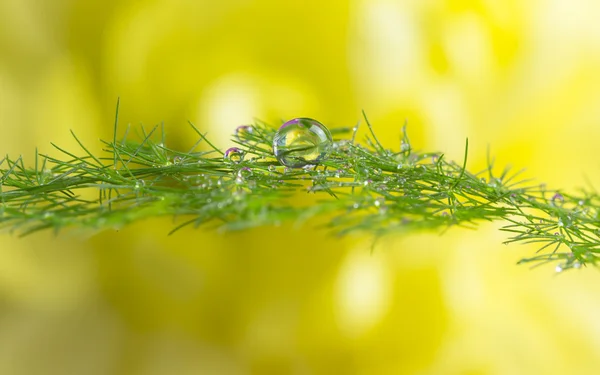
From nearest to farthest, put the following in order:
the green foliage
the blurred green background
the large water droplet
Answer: the green foliage → the large water droplet → the blurred green background

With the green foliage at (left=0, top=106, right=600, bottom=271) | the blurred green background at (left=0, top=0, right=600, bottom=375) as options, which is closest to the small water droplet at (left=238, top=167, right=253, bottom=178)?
the green foliage at (left=0, top=106, right=600, bottom=271)

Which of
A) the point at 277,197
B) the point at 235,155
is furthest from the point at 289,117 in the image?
the point at 277,197

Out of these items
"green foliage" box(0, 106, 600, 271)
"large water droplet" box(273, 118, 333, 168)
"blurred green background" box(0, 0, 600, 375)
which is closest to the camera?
"green foliage" box(0, 106, 600, 271)

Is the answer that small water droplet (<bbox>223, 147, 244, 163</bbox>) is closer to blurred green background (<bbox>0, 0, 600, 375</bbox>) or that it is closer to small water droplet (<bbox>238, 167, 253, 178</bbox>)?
small water droplet (<bbox>238, 167, 253, 178</bbox>)

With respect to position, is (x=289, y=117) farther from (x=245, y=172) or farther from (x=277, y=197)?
(x=277, y=197)

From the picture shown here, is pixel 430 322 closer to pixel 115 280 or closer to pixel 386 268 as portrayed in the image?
pixel 386 268

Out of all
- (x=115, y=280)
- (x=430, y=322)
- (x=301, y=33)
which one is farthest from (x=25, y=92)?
(x=430, y=322)

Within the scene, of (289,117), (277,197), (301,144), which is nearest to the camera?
(277,197)
